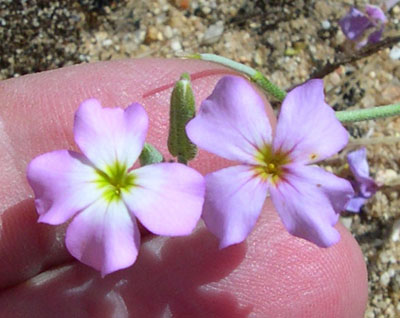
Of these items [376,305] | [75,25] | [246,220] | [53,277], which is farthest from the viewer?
[75,25]

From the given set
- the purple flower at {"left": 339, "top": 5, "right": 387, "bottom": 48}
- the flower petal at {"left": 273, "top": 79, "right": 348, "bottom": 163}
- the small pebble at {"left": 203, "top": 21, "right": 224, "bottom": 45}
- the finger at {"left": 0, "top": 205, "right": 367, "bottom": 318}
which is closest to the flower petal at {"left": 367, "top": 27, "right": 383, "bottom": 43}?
the purple flower at {"left": 339, "top": 5, "right": 387, "bottom": 48}

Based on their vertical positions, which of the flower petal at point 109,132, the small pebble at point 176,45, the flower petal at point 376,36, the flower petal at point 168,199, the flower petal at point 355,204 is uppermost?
the flower petal at point 109,132

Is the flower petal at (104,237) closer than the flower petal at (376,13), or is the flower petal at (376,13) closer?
the flower petal at (104,237)

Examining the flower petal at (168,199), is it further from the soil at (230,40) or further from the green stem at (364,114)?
the soil at (230,40)

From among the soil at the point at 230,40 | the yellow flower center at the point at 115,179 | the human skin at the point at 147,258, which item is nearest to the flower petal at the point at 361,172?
the soil at the point at 230,40

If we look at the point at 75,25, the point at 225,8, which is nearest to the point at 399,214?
the point at 225,8

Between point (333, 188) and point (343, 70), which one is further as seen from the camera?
point (343, 70)

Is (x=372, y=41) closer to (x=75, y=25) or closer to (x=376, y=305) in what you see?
(x=376, y=305)
